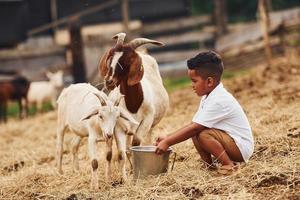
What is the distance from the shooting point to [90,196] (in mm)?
5883

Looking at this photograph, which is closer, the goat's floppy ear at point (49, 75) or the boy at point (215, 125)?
the boy at point (215, 125)

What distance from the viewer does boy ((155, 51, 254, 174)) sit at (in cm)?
596

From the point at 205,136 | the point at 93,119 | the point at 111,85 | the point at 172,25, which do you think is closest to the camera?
the point at 205,136

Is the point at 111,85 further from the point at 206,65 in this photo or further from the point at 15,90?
the point at 15,90

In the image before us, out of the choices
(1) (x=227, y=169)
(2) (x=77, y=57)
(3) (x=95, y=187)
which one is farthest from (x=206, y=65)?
(2) (x=77, y=57)

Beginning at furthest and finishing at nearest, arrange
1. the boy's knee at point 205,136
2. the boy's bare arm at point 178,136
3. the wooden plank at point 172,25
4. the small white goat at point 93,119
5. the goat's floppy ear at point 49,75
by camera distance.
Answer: the wooden plank at point 172,25 < the goat's floppy ear at point 49,75 < the small white goat at point 93,119 < the boy's knee at point 205,136 < the boy's bare arm at point 178,136

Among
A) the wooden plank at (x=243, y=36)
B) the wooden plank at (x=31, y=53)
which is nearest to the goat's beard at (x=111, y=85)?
the wooden plank at (x=31, y=53)

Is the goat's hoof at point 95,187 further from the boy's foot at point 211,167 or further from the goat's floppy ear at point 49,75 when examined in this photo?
the goat's floppy ear at point 49,75

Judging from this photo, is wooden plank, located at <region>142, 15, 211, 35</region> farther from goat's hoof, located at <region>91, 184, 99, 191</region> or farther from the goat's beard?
goat's hoof, located at <region>91, 184, 99, 191</region>

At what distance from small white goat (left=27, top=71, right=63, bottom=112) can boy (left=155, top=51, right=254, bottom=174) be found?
1370 cm

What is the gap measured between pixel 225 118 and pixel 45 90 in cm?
1434

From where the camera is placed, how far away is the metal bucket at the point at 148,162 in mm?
6023

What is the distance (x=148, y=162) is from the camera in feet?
19.9

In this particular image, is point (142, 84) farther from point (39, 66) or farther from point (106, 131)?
point (39, 66)
